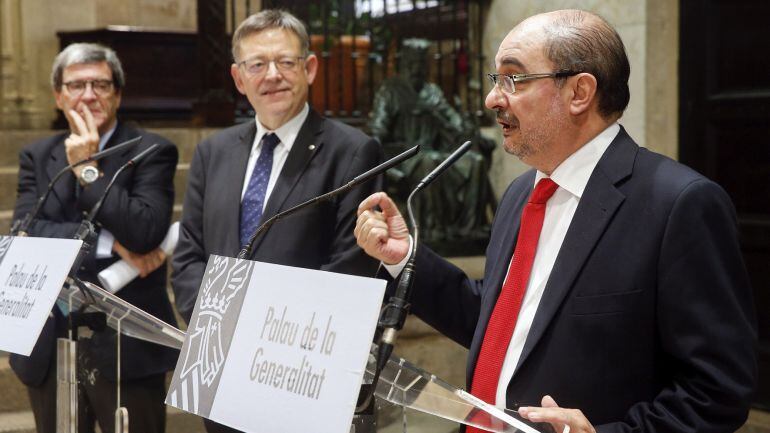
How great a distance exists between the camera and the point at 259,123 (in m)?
2.98

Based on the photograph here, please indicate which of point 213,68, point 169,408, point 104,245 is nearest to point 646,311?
point 104,245

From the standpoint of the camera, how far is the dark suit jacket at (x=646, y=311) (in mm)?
1765

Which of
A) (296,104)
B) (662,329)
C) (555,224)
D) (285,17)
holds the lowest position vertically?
(662,329)

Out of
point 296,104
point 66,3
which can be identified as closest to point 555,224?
point 296,104

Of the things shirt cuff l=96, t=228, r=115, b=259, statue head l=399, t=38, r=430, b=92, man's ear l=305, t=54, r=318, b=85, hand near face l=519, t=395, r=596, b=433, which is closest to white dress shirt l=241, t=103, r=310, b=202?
man's ear l=305, t=54, r=318, b=85

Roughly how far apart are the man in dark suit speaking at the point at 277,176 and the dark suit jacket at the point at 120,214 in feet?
0.72

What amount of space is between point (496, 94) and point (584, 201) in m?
0.28

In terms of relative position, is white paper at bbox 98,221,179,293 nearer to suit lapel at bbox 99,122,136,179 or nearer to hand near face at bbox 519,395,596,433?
suit lapel at bbox 99,122,136,179

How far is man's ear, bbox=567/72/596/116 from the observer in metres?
1.96

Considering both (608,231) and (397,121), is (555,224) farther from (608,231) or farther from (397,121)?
(397,121)

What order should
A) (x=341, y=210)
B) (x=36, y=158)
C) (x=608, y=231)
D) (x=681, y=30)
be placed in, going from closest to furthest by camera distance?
(x=608, y=231) < (x=341, y=210) < (x=36, y=158) < (x=681, y=30)

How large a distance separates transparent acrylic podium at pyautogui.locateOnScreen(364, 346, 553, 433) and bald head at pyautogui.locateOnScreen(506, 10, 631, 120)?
691mm

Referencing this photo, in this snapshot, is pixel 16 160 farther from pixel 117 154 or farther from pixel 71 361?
pixel 71 361

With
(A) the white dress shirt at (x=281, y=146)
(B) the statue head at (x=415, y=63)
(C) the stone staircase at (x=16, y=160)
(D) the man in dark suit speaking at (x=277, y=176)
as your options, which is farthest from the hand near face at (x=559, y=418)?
(B) the statue head at (x=415, y=63)
